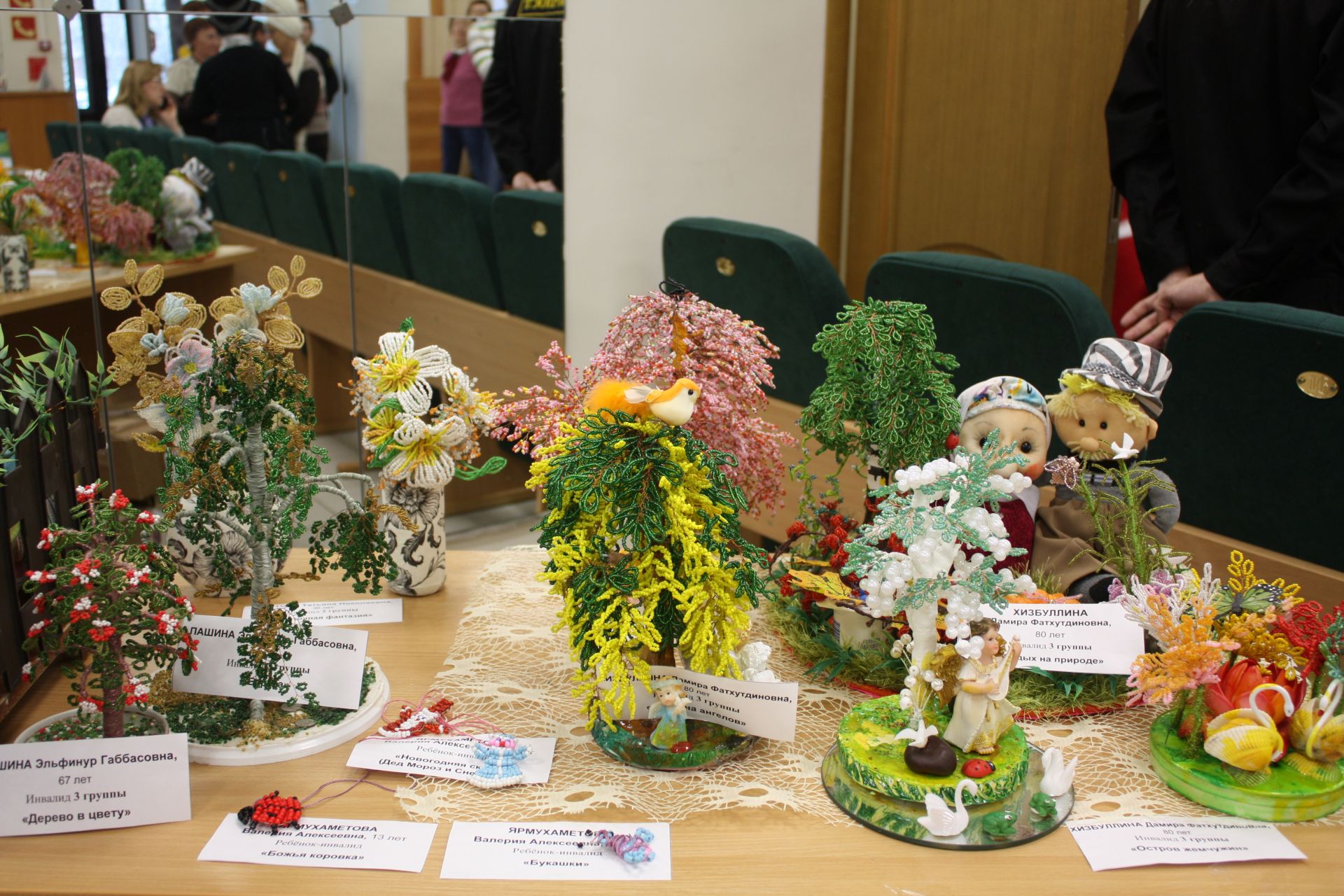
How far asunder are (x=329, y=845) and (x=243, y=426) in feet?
1.42

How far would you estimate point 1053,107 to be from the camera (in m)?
2.86

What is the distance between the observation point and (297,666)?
124cm

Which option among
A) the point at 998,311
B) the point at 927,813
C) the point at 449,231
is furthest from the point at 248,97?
the point at 927,813

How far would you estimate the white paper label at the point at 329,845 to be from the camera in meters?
1.03

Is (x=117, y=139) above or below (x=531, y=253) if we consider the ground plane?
above

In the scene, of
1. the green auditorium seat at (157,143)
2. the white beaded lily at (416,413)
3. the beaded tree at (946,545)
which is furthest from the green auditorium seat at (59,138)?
the beaded tree at (946,545)

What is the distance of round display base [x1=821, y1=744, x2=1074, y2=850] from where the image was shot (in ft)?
3.47

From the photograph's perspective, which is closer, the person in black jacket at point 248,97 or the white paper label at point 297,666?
the white paper label at point 297,666

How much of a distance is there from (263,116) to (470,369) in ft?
2.57

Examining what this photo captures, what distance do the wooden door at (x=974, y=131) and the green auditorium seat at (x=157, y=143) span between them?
1.76 metres

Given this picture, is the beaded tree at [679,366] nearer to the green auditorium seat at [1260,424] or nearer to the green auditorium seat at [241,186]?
the green auditorium seat at [1260,424]

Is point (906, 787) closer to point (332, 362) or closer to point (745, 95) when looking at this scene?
point (332, 362)

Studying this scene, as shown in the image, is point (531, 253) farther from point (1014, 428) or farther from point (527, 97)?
point (1014, 428)

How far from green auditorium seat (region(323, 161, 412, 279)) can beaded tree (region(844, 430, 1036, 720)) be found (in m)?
1.87
